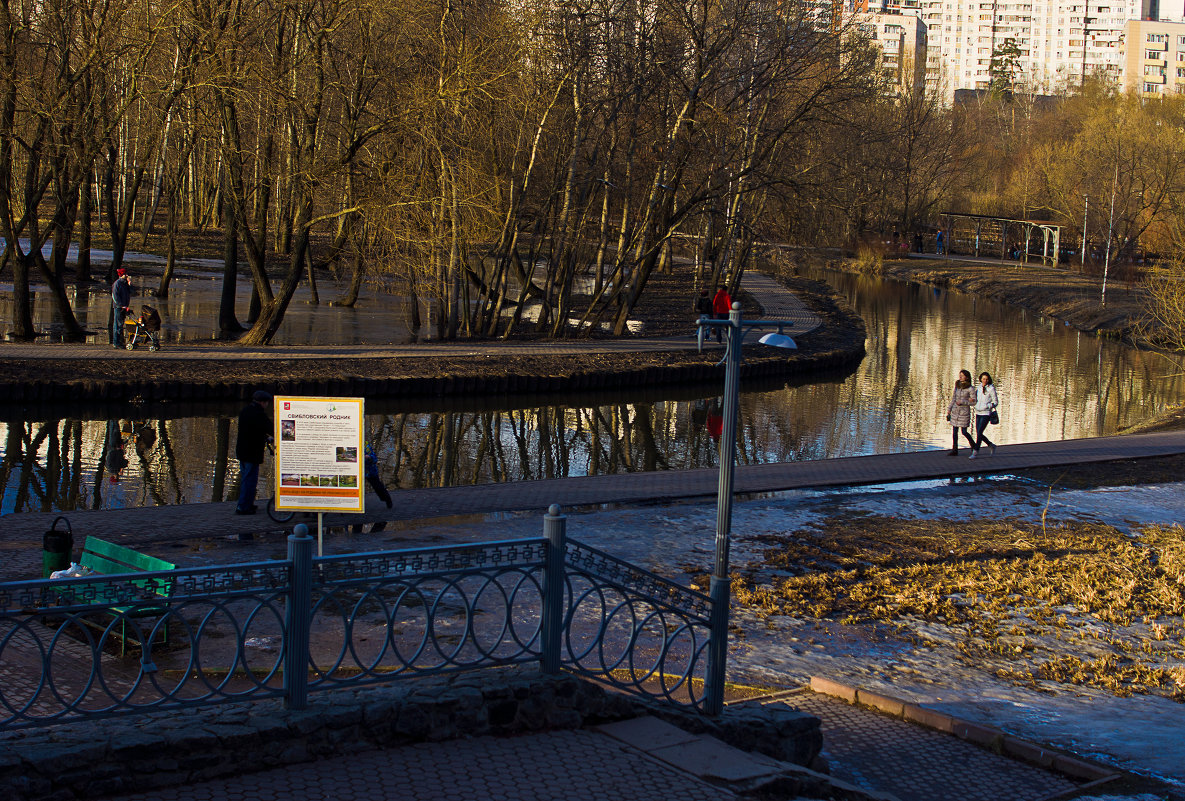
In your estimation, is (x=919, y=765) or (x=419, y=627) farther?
(x=419, y=627)

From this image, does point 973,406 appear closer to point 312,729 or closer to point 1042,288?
point 312,729

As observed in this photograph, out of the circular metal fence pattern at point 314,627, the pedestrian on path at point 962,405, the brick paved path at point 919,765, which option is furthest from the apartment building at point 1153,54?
the circular metal fence pattern at point 314,627

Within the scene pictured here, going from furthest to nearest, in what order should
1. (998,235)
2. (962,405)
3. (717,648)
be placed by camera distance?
(998,235) → (962,405) → (717,648)

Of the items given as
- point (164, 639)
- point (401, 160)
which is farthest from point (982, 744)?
point (401, 160)

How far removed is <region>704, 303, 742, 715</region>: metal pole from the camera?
7.96 metres

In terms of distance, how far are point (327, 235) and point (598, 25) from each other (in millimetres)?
38624

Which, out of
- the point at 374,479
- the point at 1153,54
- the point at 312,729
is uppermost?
the point at 1153,54

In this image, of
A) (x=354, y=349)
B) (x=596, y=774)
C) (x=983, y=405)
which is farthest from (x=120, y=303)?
(x=596, y=774)

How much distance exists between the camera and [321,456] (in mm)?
11133

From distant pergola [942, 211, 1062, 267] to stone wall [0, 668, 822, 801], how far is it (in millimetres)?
76745

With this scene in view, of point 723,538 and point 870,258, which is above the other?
point 870,258

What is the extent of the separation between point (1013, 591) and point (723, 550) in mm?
5706

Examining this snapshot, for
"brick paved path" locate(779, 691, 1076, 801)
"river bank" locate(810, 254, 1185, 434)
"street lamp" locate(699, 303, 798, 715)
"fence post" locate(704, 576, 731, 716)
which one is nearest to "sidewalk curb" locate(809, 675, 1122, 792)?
"brick paved path" locate(779, 691, 1076, 801)

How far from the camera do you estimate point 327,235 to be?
66062 mm
